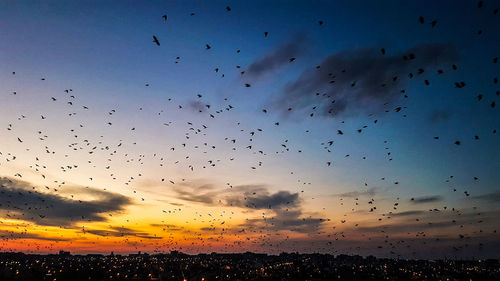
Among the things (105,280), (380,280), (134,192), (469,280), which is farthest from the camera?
(469,280)

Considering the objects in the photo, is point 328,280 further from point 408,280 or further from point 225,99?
point 225,99

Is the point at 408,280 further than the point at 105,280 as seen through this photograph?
Yes

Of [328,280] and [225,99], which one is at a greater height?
[225,99]

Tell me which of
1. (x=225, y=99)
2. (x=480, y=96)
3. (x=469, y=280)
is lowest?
(x=469, y=280)

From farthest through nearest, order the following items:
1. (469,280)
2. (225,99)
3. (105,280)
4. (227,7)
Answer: (469,280)
(105,280)
(225,99)
(227,7)

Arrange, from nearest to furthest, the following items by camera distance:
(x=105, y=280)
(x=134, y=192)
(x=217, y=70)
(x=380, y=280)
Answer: (x=217, y=70) < (x=134, y=192) < (x=105, y=280) < (x=380, y=280)

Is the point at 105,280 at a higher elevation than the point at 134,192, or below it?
below

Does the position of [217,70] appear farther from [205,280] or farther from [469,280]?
[469,280]

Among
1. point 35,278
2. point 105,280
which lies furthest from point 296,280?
point 35,278

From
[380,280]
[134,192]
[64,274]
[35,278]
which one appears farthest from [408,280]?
[35,278]
